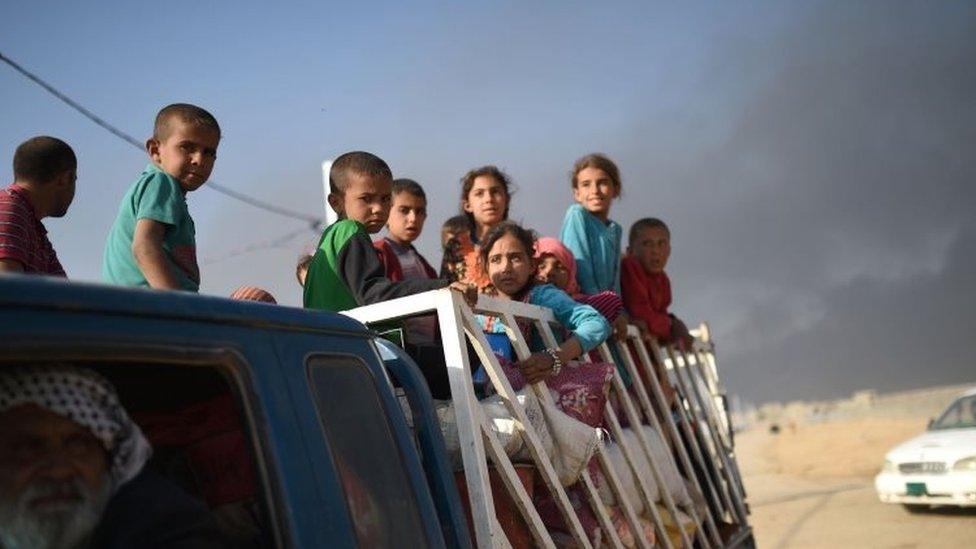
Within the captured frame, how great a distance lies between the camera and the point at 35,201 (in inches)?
128

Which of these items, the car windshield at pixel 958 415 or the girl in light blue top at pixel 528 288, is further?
the car windshield at pixel 958 415

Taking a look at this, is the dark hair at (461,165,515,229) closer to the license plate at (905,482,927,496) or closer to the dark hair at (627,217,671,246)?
the dark hair at (627,217,671,246)

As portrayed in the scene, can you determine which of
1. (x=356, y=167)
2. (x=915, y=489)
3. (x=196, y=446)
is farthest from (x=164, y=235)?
(x=915, y=489)

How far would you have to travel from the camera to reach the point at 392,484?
2016 mm

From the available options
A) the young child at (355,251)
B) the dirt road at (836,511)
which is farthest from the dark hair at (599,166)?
the dirt road at (836,511)

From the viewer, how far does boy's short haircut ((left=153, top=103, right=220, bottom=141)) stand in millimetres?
3264

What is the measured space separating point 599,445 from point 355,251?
1.09 meters

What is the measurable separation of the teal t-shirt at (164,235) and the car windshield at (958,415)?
12.3 meters

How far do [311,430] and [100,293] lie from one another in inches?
19.9

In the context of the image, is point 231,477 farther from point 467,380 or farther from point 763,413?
point 763,413

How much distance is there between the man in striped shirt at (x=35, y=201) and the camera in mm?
2957

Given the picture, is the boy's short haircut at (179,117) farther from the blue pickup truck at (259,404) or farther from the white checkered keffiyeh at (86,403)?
the white checkered keffiyeh at (86,403)

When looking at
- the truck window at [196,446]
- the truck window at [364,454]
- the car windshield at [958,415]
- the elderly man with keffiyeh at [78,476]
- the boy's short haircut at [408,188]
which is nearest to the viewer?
the elderly man with keffiyeh at [78,476]

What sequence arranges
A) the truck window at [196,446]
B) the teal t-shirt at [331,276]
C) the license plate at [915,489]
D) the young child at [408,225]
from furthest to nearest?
1. the license plate at [915,489]
2. the young child at [408,225]
3. the teal t-shirt at [331,276]
4. the truck window at [196,446]
